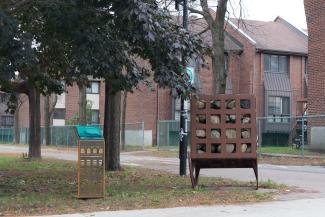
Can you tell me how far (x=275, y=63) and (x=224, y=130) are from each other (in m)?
35.7

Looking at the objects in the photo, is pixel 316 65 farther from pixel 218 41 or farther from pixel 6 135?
pixel 6 135

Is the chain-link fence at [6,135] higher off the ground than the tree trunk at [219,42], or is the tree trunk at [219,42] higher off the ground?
the tree trunk at [219,42]

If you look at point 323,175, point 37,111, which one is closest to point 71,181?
point 323,175

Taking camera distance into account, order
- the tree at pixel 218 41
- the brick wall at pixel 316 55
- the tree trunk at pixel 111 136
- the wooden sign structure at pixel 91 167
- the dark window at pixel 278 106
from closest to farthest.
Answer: the wooden sign structure at pixel 91 167
the tree trunk at pixel 111 136
the tree at pixel 218 41
the brick wall at pixel 316 55
the dark window at pixel 278 106

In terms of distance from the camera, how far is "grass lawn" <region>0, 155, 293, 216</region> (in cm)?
1040

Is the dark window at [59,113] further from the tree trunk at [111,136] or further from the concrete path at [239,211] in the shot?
the concrete path at [239,211]

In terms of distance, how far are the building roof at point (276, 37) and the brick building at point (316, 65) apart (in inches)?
489

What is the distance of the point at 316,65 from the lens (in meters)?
30.4

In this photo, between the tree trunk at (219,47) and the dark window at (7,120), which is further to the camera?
the dark window at (7,120)

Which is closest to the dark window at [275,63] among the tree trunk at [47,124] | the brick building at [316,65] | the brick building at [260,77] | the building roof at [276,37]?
the brick building at [260,77]

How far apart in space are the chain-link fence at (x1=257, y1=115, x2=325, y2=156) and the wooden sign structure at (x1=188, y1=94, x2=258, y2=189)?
14.1m

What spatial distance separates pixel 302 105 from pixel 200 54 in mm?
36491

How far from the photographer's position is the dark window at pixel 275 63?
46812mm

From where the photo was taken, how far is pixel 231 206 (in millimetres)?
10445
